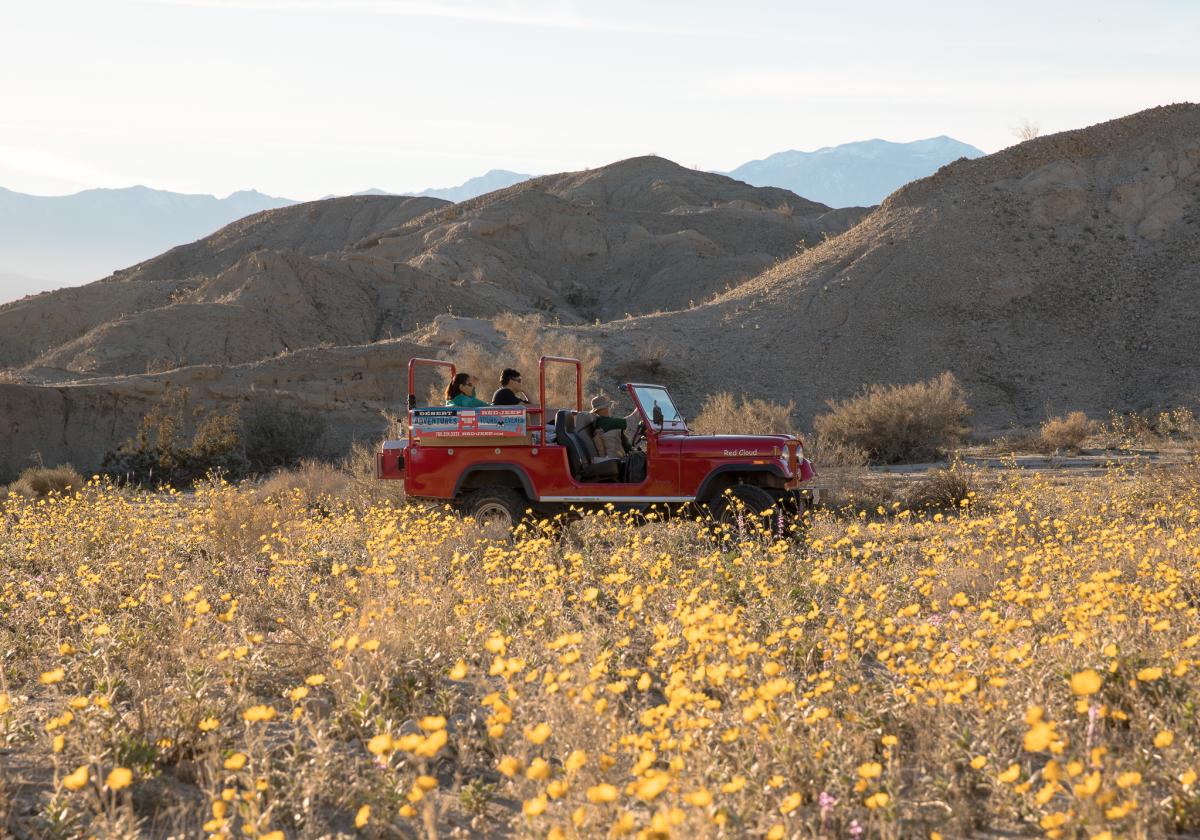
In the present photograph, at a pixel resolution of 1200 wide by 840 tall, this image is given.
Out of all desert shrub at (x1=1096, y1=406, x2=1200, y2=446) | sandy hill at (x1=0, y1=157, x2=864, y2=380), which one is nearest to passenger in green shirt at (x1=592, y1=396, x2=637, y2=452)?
desert shrub at (x1=1096, y1=406, x2=1200, y2=446)

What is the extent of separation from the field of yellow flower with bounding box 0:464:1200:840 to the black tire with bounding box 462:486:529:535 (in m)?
2.79

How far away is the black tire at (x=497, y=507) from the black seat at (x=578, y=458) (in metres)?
0.63

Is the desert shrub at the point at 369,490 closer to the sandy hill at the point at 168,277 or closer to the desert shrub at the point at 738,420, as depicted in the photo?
the desert shrub at the point at 738,420

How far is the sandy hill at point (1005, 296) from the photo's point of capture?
33.8m

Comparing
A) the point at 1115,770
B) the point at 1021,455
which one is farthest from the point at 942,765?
the point at 1021,455

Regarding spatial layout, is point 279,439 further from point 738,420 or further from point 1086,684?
point 1086,684

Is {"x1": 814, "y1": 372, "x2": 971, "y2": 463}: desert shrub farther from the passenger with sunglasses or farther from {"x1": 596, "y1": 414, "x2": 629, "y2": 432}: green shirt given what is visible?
the passenger with sunglasses

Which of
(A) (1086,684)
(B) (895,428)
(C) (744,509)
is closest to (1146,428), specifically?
(B) (895,428)

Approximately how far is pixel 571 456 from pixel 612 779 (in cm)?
689

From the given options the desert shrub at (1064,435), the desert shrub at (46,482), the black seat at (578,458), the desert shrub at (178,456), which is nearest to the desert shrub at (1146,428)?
the desert shrub at (1064,435)

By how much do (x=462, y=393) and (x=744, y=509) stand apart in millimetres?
3231

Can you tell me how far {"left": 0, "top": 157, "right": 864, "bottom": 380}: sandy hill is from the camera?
148 feet

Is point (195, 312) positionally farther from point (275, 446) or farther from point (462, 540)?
point (462, 540)

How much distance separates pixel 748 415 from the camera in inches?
856
